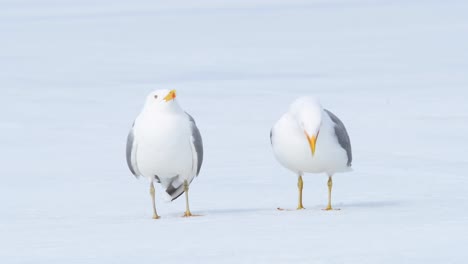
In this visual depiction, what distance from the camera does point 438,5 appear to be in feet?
127

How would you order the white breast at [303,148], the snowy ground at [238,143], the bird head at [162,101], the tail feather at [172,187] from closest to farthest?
the snowy ground at [238,143], the bird head at [162,101], the white breast at [303,148], the tail feather at [172,187]

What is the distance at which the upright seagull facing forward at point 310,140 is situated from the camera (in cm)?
804

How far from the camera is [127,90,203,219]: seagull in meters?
7.97

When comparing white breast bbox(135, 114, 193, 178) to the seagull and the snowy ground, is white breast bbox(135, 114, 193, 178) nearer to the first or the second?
the seagull

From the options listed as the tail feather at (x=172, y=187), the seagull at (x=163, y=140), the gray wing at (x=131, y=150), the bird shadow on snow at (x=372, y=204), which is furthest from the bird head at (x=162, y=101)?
the bird shadow on snow at (x=372, y=204)

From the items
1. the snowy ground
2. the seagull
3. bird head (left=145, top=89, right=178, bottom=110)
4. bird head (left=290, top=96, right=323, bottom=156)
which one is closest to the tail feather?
the snowy ground

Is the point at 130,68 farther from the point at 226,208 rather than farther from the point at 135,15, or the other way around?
the point at 135,15

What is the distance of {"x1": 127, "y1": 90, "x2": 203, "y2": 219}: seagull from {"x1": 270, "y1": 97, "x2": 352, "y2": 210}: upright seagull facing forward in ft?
1.69

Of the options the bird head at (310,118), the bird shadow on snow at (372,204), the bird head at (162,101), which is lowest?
the bird shadow on snow at (372,204)

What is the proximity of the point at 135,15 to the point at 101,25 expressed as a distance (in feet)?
15.6

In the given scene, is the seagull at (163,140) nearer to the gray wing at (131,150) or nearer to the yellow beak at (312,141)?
the gray wing at (131,150)

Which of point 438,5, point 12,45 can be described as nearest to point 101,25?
point 12,45

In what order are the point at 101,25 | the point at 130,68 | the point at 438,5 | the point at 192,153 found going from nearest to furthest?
the point at 192,153, the point at 130,68, the point at 101,25, the point at 438,5

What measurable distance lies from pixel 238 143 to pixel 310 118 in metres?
4.19
